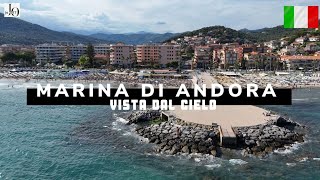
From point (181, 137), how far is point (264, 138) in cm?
602

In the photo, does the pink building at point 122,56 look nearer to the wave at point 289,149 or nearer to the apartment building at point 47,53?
the apartment building at point 47,53

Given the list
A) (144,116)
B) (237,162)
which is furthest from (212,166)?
(144,116)

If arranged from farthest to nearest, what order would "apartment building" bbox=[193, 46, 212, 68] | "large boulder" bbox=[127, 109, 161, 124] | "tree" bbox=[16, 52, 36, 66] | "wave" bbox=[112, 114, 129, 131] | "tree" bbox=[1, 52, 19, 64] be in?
"tree" bbox=[16, 52, 36, 66]
"tree" bbox=[1, 52, 19, 64]
"apartment building" bbox=[193, 46, 212, 68]
"large boulder" bbox=[127, 109, 161, 124]
"wave" bbox=[112, 114, 129, 131]

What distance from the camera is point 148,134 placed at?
1120 inches

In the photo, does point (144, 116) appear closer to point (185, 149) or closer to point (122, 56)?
point (185, 149)

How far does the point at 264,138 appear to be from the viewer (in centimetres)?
2659

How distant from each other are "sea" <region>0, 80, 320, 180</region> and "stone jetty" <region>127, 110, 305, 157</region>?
32.9 inches

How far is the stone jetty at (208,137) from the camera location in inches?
976

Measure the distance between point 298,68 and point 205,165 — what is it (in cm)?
6956

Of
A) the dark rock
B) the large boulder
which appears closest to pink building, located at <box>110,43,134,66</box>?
the large boulder

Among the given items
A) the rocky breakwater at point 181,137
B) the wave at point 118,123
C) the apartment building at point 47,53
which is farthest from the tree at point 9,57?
the rocky breakwater at point 181,137

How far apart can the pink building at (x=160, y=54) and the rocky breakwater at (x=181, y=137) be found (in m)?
62.1

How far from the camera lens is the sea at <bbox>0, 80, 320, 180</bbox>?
68.5 feet

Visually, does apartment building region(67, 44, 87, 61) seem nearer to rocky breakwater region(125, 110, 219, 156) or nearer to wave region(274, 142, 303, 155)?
rocky breakwater region(125, 110, 219, 156)
